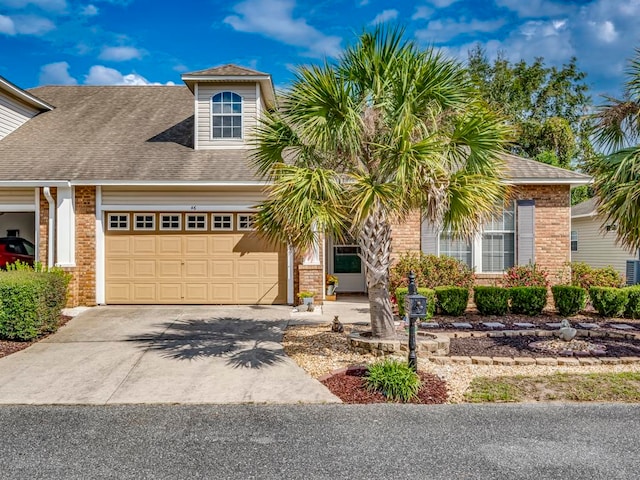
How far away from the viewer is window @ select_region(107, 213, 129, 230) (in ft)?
39.5

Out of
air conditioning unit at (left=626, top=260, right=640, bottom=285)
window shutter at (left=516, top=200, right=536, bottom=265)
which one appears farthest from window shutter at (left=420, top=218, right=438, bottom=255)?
air conditioning unit at (left=626, top=260, right=640, bottom=285)

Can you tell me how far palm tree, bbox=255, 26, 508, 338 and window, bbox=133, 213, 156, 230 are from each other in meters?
5.66

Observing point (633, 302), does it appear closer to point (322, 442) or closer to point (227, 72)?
point (322, 442)

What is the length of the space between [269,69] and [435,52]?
7.35m

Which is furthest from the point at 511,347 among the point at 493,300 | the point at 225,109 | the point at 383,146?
the point at 225,109

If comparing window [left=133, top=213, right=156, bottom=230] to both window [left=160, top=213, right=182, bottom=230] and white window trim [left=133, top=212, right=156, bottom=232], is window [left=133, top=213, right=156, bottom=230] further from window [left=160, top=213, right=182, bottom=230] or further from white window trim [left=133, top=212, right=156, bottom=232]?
window [left=160, top=213, right=182, bottom=230]

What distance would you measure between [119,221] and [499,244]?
9.44 meters

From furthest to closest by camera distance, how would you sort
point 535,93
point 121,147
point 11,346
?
1. point 535,93
2. point 121,147
3. point 11,346

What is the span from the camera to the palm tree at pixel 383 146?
6.48m

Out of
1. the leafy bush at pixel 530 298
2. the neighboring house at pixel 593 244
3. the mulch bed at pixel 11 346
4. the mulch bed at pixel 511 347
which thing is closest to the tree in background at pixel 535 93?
the neighboring house at pixel 593 244

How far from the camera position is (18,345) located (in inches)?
323

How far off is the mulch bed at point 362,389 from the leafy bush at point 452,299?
4332 mm

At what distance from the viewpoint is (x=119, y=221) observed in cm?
1205

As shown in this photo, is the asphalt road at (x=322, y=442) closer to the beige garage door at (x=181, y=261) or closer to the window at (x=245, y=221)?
the beige garage door at (x=181, y=261)
